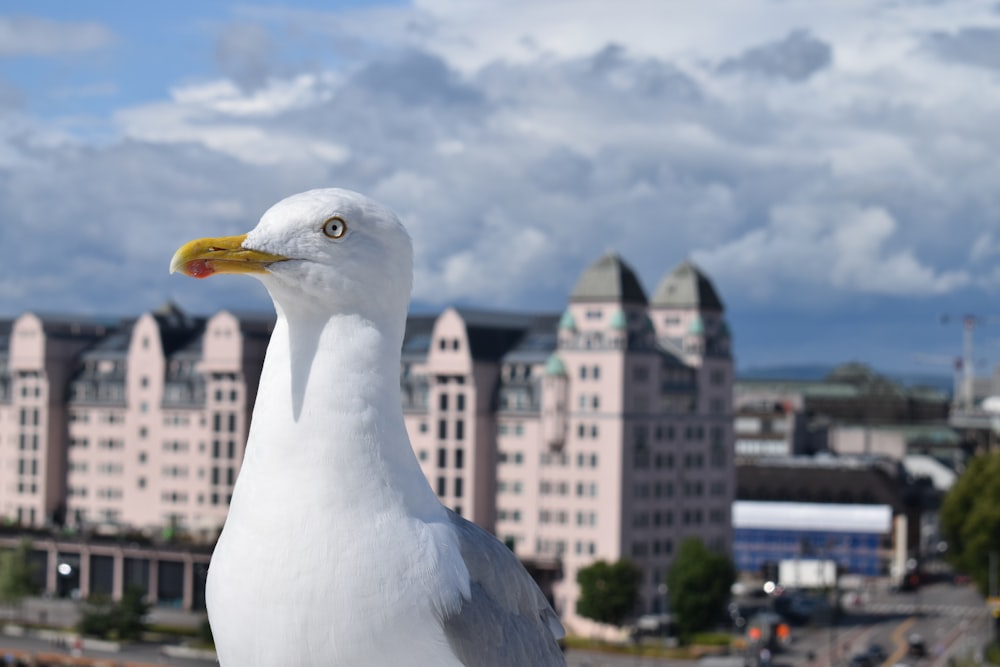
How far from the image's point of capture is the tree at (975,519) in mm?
93125

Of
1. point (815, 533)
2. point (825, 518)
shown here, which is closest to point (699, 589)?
point (815, 533)

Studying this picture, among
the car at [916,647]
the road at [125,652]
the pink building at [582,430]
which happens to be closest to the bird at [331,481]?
the road at [125,652]

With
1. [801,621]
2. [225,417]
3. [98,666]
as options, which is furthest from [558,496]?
[98,666]

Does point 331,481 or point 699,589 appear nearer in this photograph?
point 331,481

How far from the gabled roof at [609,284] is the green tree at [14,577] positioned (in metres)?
38.0

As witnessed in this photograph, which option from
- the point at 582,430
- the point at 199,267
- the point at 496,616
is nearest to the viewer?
the point at 199,267

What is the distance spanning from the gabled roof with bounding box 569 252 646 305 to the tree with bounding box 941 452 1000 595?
2293cm

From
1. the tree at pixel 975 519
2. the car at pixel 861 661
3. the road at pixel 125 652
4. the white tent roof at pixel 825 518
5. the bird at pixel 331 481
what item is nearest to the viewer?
the bird at pixel 331 481

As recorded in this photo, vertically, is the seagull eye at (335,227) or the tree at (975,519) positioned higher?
the seagull eye at (335,227)

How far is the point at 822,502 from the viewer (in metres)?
117

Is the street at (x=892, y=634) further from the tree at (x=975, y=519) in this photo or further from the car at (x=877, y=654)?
the tree at (x=975, y=519)

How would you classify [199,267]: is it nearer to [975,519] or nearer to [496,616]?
[496,616]

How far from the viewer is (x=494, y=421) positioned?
341 ft

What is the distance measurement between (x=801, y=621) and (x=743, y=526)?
20.9 m
